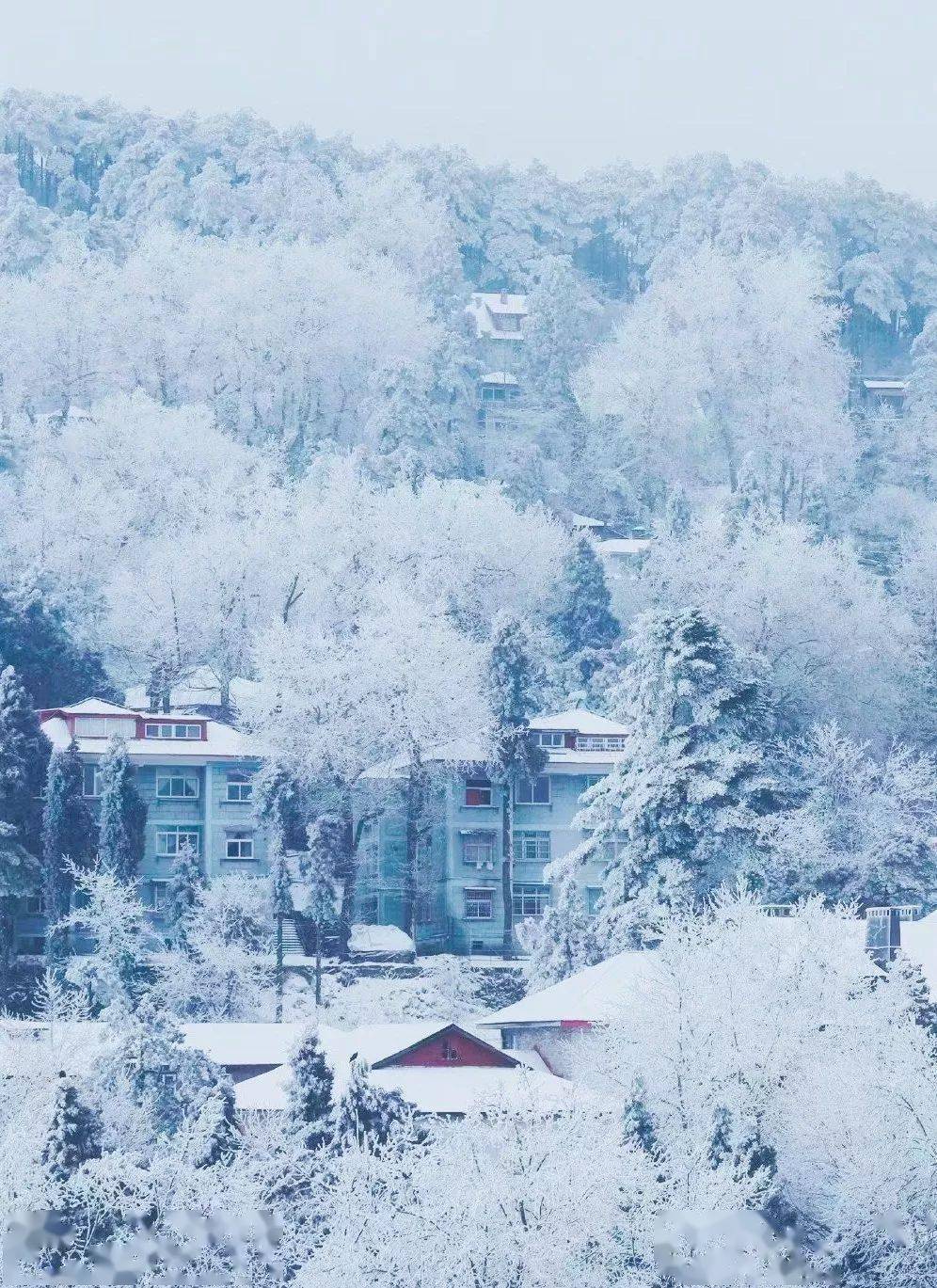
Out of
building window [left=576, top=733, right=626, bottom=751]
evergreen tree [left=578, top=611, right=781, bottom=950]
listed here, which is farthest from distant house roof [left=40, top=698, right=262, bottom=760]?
evergreen tree [left=578, top=611, right=781, bottom=950]

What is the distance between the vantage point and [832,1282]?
40125 mm

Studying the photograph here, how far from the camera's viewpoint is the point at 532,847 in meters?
69.3

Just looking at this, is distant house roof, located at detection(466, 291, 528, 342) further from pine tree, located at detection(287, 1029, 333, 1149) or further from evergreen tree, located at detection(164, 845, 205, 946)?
pine tree, located at detection(287, 1029, 333, 1149)

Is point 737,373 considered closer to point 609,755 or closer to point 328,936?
point 609,755

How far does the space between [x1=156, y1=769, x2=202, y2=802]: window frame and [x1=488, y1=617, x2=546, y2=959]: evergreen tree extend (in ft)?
22.3

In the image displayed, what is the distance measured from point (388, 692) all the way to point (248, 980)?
904 cm

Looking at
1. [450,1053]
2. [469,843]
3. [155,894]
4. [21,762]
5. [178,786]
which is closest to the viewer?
[450,1053]

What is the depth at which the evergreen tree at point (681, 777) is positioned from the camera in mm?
61250

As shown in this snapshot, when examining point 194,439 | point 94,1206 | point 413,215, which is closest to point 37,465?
point 194,439

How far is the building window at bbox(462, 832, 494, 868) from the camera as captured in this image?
69000 mm

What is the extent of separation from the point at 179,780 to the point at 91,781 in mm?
2133

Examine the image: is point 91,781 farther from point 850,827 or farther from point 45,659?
point 850,827

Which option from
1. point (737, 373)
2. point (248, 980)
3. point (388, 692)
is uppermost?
point (737, 373)

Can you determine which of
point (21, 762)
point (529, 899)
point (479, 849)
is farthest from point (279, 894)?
point (529, 899)
